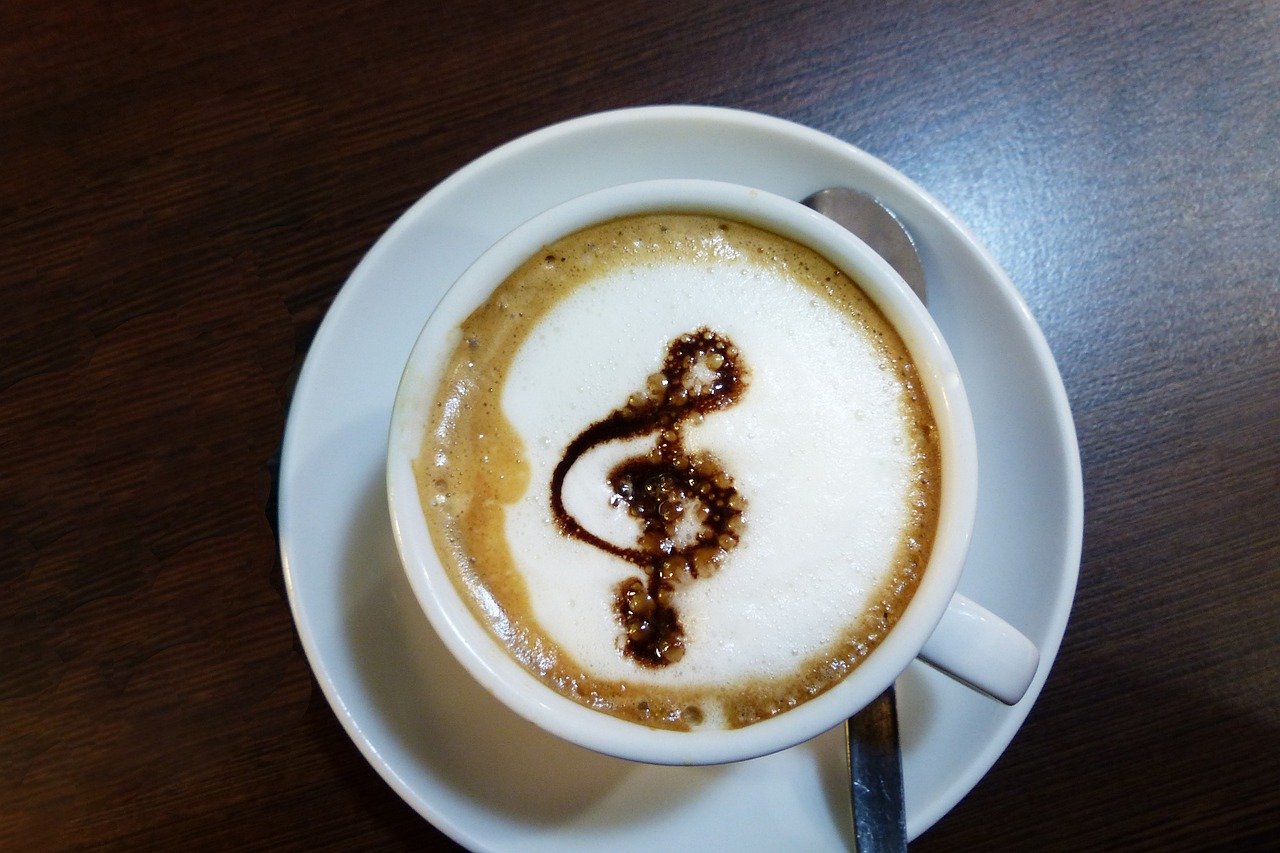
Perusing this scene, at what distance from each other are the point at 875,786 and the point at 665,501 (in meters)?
0.44

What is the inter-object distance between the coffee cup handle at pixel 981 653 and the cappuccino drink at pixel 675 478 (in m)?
0.05

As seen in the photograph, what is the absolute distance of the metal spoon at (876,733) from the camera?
3.29 ft

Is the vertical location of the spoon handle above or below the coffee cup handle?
below

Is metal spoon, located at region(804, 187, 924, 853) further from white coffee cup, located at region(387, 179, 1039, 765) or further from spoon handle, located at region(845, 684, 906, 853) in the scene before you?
white coffee cup, located at region(387, 179, 1039, 765)

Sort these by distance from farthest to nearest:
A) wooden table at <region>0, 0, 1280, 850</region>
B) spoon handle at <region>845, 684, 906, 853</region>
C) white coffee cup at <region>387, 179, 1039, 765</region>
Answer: wooden table at <region>0, 0, 1280, 850</region> → spoon handle at <region>845, 684, 906, 853</region> → white coffee cup at <region>387, 179, 1039, 765</region>

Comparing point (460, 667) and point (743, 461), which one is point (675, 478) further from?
point (460, 667)

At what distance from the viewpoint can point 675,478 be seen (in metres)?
0.89

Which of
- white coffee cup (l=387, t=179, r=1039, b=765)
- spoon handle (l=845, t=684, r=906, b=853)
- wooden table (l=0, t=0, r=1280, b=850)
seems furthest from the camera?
wooden table (l=0, t=0, r=1280, b=850)

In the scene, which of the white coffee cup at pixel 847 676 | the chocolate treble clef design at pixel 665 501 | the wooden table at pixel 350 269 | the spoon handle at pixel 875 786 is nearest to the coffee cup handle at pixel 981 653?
the white coffee cup at pixel 847 676

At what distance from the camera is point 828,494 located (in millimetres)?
911

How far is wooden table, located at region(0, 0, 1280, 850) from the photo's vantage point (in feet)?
3.86

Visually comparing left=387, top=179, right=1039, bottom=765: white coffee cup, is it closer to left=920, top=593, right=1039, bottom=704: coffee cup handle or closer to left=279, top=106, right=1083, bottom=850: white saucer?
left=920, top=593, right=1039, bottom=704: coffee cup handle

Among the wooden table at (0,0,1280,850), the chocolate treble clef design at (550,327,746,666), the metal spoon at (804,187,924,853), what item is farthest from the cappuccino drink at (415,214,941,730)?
the wooden table at (0,0,1280,850)

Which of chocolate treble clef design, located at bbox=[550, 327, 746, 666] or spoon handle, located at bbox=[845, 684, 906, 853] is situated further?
spoon handle, located at bbox=[845, 684, 906, 853]
